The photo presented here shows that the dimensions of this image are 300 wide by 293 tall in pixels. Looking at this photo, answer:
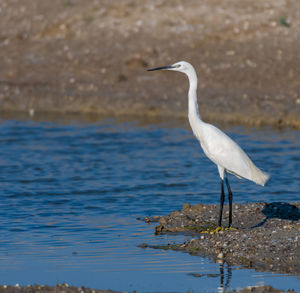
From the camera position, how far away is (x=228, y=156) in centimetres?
952

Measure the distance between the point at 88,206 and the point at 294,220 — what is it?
3214 millimetres

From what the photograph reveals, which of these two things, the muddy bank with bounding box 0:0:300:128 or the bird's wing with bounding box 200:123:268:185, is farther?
the muddy bank with bounding box 0:0:300:128

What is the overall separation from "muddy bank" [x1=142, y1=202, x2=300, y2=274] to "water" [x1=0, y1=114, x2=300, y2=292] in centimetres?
27

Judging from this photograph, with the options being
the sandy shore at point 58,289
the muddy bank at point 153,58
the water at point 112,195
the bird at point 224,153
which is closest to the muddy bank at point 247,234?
the water at point 112,195

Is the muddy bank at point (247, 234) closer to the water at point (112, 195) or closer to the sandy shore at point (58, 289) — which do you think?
the water at point (112, 195)

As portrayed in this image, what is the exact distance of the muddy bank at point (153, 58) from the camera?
19109 millimetres

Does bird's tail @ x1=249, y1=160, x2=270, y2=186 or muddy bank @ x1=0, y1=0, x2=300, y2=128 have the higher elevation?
bird's tail @ x1=249, y1=160, x2=270, y2=186

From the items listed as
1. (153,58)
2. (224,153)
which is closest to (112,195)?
(224,153)

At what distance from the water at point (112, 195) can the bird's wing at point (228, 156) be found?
1159 millimetres

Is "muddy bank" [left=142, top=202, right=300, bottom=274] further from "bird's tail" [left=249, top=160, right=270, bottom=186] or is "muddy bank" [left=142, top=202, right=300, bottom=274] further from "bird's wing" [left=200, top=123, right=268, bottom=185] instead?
"bird's wing" [left=200, top=123, right=268, bottom=185]

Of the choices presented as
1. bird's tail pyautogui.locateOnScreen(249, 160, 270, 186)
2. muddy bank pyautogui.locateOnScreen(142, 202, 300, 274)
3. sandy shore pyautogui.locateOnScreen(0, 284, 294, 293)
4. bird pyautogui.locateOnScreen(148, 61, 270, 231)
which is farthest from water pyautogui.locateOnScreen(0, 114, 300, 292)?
bird's tail pyautogui.locateOnScreen(249, 160, 270, 186)

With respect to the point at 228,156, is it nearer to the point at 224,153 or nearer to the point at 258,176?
the point at 224,153

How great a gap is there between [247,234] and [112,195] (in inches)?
155

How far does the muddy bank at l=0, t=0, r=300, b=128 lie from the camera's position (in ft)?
62.7
